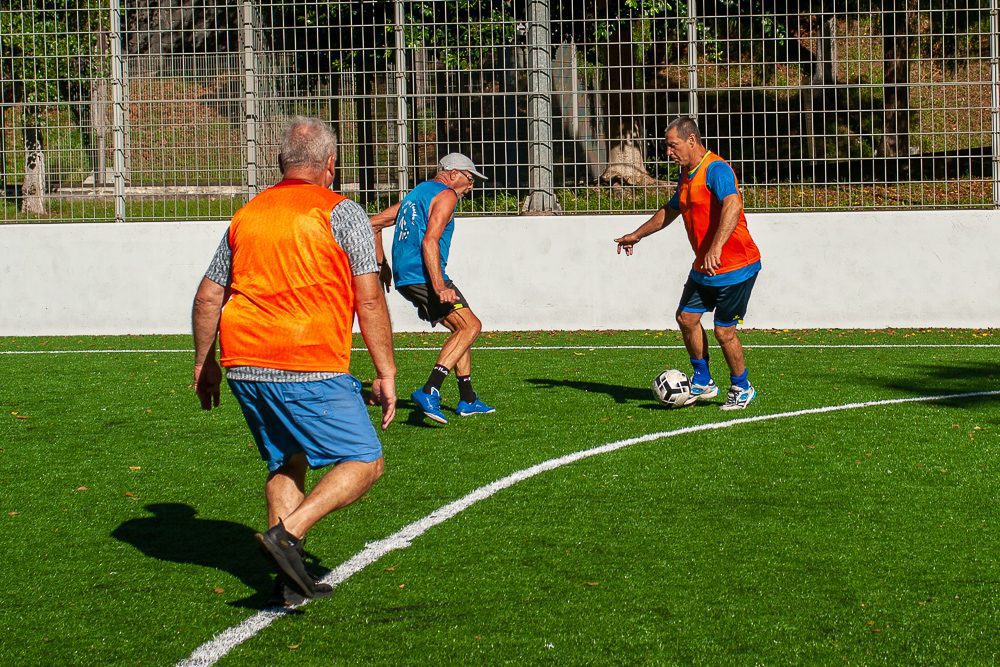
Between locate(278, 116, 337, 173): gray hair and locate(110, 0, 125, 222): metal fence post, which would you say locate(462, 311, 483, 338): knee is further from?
locate(110, 0, 125, 222): metal fence post

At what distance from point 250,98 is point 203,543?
10.8 meters

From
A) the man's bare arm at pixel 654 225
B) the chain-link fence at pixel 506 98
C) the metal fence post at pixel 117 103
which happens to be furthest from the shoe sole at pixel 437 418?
the metal fence post at pixel 117 103

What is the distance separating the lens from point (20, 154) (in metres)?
16.0

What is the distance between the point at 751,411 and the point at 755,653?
16.2 ft

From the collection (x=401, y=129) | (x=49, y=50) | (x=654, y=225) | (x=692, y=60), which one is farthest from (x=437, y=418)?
(x=49, y=50)

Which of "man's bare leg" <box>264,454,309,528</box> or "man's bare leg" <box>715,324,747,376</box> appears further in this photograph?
"man's bare leg" <box>715,324,747,376</box>

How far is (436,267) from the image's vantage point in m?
8.73

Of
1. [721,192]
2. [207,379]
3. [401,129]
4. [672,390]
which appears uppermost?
[401,129]

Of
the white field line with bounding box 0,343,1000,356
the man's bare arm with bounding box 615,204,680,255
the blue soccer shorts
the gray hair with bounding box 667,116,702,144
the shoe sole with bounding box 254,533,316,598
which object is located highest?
the gray hair with bounding box 667,116,702,144

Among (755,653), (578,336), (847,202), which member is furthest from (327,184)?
(847,202)

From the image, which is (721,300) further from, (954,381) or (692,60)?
(692,60)

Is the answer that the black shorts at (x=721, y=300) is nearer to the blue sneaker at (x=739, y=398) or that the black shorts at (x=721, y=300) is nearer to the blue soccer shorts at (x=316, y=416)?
the blue sneaker at (x=739, y=398)

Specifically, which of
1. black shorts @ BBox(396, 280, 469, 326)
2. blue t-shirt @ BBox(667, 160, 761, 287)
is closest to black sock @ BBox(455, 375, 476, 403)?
black shorts @ BBox(396, 280, 469, 326)

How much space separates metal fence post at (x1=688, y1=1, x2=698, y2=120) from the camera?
15.0 metres
